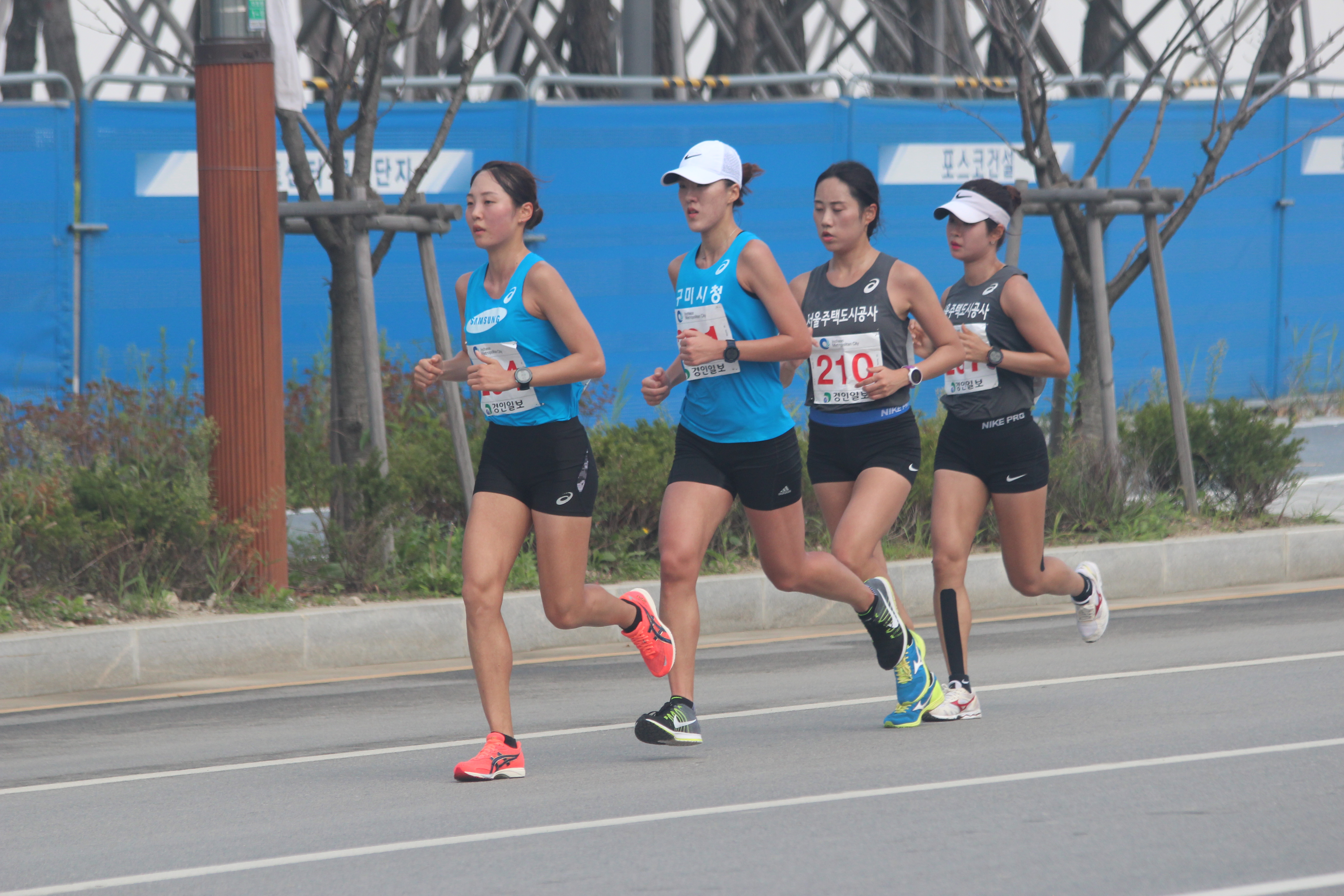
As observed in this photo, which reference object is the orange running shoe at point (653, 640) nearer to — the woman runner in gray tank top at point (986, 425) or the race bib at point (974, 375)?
the woman runner in gray tank top at point (986, 425)

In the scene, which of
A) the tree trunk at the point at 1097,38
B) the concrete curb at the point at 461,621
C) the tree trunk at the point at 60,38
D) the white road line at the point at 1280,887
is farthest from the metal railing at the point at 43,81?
the tree trunk at the point at 1097,38

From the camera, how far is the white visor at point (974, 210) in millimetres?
6750

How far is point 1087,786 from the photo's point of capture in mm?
5586

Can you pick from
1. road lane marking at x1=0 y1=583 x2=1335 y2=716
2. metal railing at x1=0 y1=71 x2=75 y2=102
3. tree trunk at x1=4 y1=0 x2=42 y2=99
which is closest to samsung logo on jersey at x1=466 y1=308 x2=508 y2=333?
road lane marking at x1=0 y1=583 x2=1335 y2=716

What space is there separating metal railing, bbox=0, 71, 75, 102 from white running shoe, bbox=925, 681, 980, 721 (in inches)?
324

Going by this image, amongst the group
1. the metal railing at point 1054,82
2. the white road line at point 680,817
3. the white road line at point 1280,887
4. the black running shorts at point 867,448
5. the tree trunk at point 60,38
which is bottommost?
the white road line at point 1280,887

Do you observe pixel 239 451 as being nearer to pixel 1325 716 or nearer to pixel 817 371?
pixel 817 371

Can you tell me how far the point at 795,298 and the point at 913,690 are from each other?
1.60 m

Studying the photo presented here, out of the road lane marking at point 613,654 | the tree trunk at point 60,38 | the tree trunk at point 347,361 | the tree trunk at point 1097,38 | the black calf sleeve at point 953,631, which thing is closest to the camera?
the black calf sleeve at point 953,631

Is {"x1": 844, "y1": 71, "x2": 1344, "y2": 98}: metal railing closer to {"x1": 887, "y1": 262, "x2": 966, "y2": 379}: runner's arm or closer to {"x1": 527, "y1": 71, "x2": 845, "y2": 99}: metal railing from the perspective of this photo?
{"x1": 527, "y1": 71, "x2": 845, "y2": 99}: metal railing

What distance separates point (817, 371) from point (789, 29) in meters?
21.8

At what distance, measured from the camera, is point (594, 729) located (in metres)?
6.86

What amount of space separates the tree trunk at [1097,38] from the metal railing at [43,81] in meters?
17.6

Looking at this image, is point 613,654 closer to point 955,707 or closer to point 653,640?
point 955,707
